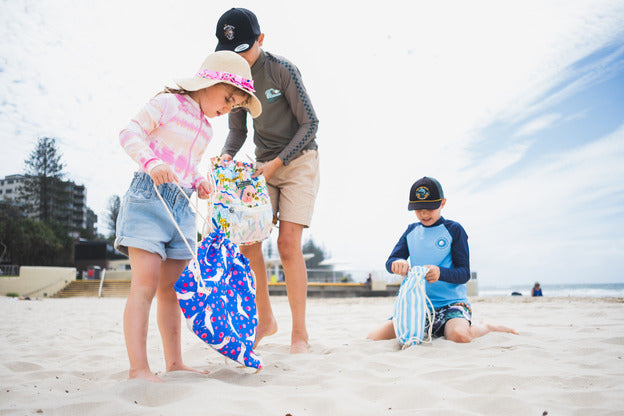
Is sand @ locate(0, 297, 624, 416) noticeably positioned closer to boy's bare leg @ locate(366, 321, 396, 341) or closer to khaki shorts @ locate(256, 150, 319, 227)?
boy's bare leg @ locate(366, 321, 396, 341)

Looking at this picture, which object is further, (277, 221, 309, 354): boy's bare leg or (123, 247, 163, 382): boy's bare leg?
(277, 221, 309, 354): boy's bare leg

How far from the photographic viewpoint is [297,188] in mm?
3047

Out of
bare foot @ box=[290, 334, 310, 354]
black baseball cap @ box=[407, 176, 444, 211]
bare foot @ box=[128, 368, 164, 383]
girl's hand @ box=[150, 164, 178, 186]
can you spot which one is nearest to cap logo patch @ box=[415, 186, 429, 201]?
black baseball cap @ box=[407, 176, 444, 211]

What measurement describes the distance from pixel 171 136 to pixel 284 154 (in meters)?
0.93

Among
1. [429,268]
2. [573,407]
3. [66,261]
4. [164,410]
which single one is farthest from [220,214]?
[66,261]

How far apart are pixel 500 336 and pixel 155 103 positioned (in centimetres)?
260

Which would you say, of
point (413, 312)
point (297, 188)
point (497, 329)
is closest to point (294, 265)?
point (297, 188)

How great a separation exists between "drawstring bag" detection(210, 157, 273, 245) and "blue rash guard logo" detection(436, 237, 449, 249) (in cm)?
129

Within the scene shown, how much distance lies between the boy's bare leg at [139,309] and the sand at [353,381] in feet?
0.43

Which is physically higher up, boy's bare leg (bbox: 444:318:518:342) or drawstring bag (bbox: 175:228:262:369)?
drawstring bag (bbox: 175:228:262:369)

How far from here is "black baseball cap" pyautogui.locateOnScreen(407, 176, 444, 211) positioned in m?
3.12

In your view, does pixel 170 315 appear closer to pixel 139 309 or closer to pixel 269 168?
pixel 139 309

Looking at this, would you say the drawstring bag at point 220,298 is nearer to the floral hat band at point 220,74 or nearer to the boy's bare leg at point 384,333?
the floral hat band at point 220,74

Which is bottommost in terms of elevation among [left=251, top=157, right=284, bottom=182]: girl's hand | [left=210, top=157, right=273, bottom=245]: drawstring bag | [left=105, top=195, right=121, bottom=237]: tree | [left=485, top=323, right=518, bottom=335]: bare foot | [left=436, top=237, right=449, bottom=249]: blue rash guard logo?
[left=485, top=323, right=518, bottom=335]: bare foot
